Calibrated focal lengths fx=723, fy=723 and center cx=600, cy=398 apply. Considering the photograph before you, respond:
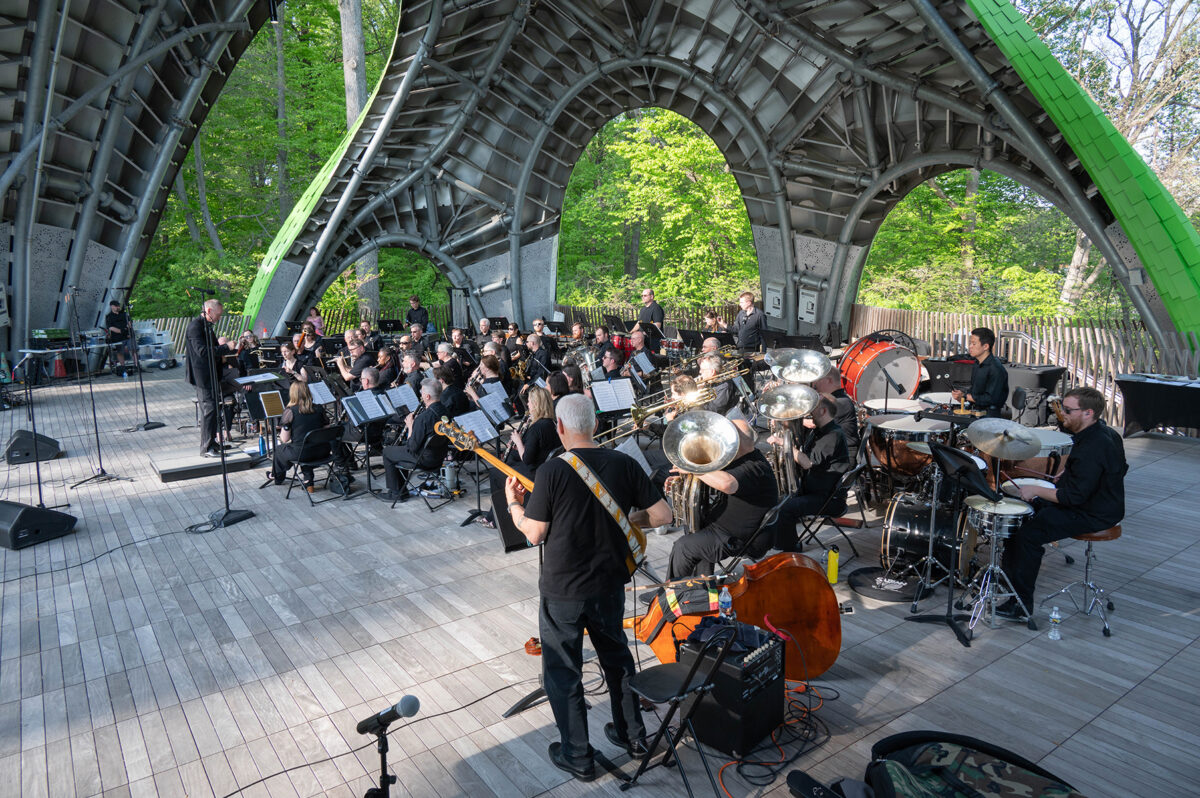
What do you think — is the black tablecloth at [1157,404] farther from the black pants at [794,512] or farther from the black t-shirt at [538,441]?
the black t-shirt at [538,441]

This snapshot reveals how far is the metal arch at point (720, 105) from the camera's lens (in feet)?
64.0

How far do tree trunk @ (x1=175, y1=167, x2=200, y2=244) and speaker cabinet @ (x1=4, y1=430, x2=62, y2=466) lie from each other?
2168 centimetres

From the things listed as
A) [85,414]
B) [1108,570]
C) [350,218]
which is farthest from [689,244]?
[1108,570]

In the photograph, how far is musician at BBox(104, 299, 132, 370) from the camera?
19.8 metres

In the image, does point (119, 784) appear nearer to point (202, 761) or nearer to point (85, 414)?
point (202, 761)

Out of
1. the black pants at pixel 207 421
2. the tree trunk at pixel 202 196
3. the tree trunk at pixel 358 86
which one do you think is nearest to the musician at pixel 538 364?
the black pants at pixel 207 421

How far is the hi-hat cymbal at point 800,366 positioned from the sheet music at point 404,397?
4.83 m

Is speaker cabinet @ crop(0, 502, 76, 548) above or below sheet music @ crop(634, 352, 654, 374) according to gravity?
below

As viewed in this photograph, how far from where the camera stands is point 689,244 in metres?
30.1

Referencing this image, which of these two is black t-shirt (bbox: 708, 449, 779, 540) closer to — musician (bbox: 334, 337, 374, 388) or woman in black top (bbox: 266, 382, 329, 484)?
woman in black top (bbox: 266, 382, 329, 484)

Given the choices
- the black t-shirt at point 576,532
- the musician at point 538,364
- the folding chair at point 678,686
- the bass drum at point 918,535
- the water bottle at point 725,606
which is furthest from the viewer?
the musician at point 538,364

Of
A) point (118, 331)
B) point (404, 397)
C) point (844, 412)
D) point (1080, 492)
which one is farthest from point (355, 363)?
point (118, 331)

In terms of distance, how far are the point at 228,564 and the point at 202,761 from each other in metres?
3.34

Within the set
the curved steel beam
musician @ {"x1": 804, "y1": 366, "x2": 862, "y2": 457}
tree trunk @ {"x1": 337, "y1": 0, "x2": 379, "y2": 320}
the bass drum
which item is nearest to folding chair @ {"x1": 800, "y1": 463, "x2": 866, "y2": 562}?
the bass drum
